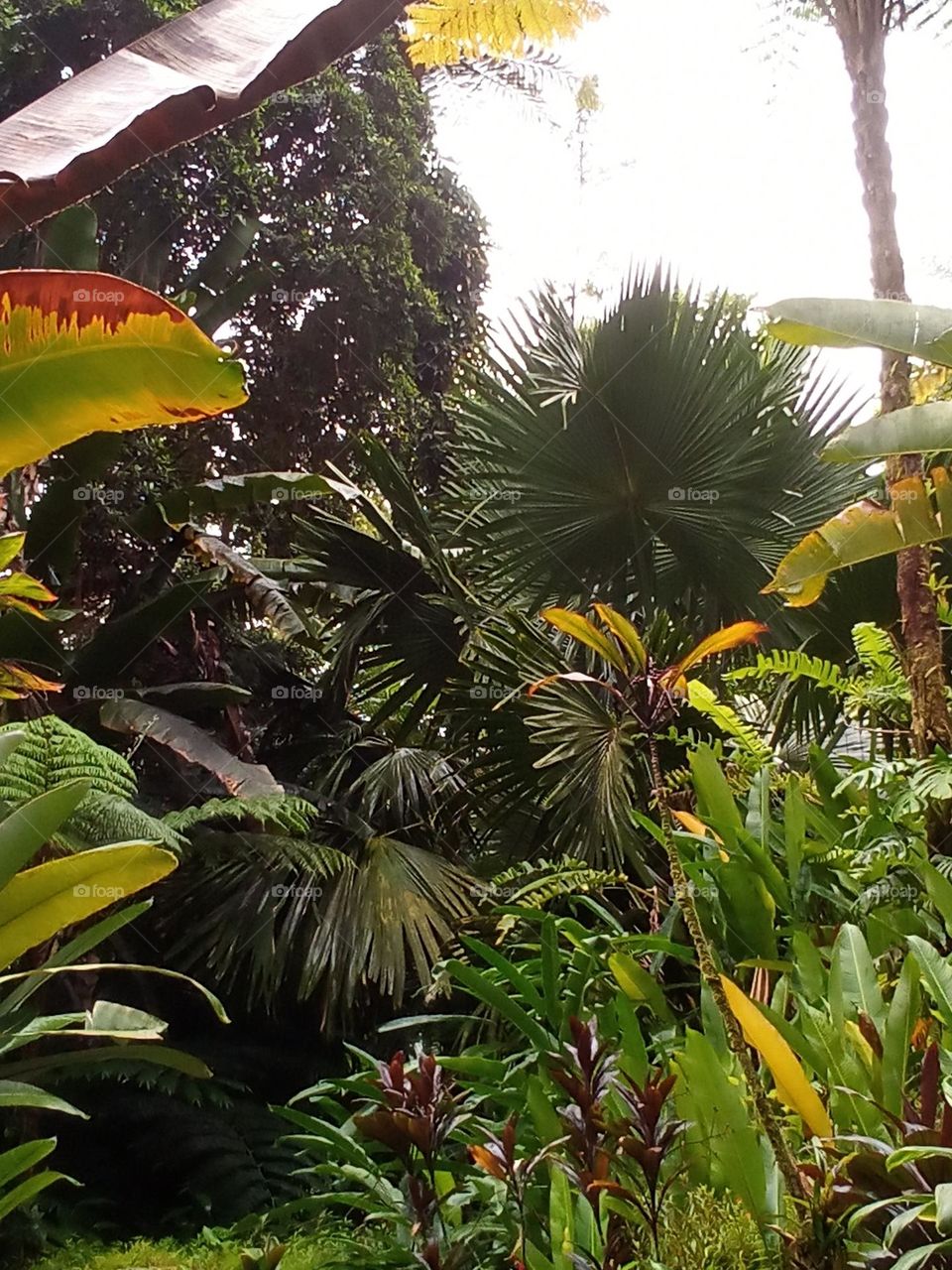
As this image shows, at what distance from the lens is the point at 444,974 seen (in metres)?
1.85

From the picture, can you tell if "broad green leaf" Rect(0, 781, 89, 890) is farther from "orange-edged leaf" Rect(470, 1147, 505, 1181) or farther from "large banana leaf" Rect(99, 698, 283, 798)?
"large banana leaf" Rect(99, 698, 283, 798)

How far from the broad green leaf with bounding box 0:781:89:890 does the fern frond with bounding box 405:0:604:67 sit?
248 centimetres

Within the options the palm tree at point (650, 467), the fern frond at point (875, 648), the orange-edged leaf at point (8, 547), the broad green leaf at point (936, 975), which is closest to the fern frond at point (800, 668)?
the fern frond at point (875, 648)

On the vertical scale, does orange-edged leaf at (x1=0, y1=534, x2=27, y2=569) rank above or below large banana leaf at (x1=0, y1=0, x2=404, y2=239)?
below

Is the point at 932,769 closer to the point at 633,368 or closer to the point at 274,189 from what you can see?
the point at 633,368

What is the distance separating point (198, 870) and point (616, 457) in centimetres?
192

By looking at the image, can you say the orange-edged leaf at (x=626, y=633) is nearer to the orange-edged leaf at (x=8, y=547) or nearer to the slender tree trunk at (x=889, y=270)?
the slender tree trunk at (x=889, y=270)

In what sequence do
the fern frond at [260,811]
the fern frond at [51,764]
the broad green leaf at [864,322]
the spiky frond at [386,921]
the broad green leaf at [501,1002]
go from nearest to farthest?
1. the broad green leaf at [501,1002]
2. the broad green leaf at [864,322]
3. the fern frond at [51,764]
4. the fern frond at [260,811]
5. the spiky frond at [386,921]

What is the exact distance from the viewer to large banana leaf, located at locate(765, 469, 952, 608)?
165cm

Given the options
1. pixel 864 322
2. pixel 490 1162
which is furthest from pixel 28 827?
pixel 864 322

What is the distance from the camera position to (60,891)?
1.62 meters

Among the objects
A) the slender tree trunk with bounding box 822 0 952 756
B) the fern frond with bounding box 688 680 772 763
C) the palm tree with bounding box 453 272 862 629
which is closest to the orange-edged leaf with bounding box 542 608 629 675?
the fern frond with bounding box 688 680 772 763

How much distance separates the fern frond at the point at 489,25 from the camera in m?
Answer: 2.84

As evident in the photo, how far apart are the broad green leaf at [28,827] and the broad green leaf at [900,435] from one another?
1.38 metres
